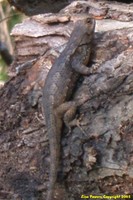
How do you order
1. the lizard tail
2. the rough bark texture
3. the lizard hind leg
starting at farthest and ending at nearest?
the lizard hind leg, the lizard tail, the rough bark texture

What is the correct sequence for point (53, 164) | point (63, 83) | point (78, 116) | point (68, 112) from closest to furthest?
point (53, 164) < point (78, 116) < point (68, 112) < point (63, 83)

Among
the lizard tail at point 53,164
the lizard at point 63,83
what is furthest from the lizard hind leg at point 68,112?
the lizard tail at point 53,164

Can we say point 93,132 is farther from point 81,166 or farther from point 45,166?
point 45,166

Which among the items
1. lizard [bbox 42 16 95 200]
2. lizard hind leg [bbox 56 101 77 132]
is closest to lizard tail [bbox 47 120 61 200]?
lizard [bbox 42 16 95 200]

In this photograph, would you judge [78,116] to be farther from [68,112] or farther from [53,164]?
[53,164]

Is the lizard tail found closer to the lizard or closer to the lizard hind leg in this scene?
the lizard

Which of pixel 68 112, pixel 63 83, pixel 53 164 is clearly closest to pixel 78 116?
pixel 68 112

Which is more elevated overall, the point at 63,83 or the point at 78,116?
the point at 63,83
